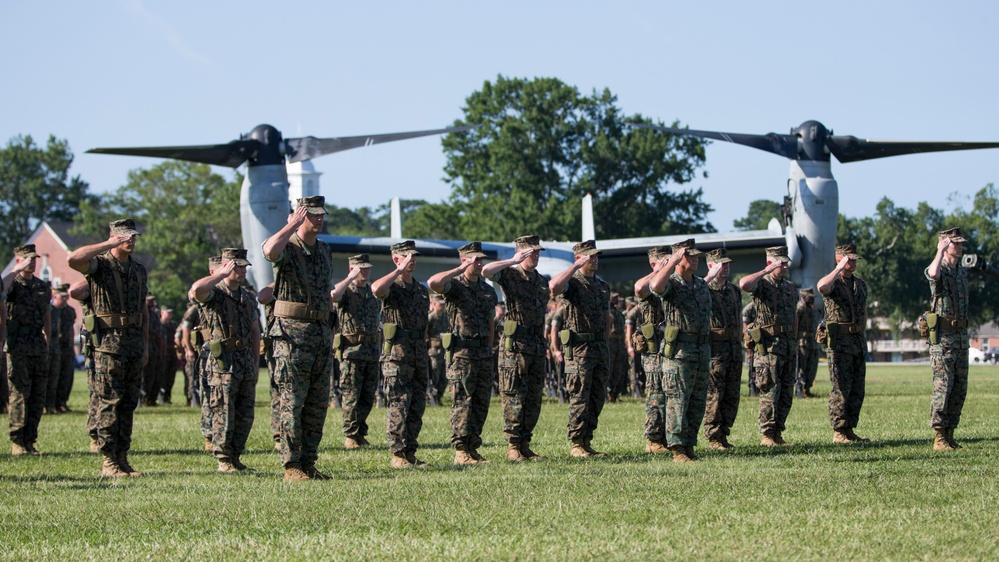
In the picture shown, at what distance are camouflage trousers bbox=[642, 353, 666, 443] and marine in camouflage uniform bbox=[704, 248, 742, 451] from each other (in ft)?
2.56

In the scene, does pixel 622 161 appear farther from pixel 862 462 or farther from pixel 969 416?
pixel 862 462

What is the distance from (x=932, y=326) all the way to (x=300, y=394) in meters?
5.32

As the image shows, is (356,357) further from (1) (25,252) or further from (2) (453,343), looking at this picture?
(1) (25,252)

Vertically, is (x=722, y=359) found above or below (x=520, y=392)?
above

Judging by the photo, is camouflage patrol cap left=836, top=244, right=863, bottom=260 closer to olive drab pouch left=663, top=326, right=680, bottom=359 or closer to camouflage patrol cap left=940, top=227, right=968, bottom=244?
camouflage patrol cap left=940, top=227, right=968, bottom=244

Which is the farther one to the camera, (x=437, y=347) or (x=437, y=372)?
(x=437, y=372)

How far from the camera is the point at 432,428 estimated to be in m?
14.1

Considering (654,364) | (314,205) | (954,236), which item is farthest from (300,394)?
(954,236)

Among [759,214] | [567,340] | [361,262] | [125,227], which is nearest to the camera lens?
[125,227]

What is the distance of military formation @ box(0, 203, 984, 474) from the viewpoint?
8594 millimetres

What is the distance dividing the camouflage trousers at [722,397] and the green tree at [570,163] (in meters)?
53.6

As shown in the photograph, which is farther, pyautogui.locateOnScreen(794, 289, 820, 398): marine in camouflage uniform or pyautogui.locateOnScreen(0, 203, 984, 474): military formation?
pyautogui.locateOnScreen(794, 289, 820, 398): marine in camouflage uniform

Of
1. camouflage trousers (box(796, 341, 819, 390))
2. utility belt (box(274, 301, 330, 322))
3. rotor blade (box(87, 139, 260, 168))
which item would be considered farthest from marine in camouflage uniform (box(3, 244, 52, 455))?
rotor blade (box(87, 139, 260, 168))

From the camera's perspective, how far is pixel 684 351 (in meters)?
9.62
